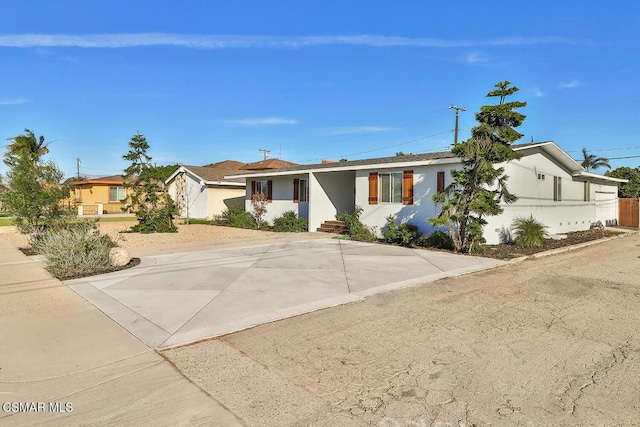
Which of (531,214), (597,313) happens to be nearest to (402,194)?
(531,214)

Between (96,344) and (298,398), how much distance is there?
2.57 metres

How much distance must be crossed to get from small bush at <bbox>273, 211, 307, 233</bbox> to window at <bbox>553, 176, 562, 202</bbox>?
11036 mm

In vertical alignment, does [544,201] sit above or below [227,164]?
below

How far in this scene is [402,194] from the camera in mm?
14508

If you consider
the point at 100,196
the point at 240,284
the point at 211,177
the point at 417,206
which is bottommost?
the point at 240,284

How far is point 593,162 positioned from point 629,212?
1209cm

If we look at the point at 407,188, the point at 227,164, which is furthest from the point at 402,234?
the point at 227,164

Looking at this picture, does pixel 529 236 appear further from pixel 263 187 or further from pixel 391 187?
pixel 263 187

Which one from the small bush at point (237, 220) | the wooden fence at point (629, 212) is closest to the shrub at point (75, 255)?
the small bush at point (237, 220)

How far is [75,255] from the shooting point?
8.20m

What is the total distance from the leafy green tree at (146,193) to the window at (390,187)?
31.1ft

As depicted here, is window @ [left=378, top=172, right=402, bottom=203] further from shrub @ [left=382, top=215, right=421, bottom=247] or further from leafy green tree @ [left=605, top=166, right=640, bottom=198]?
leafy green tree @ [left=605, top=166, right=640, bottom=198]

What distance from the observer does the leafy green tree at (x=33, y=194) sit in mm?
11312

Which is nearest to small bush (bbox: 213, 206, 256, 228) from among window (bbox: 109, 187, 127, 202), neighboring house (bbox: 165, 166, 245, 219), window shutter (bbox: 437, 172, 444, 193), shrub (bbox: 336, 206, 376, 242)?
neighboring house (bbox: 165, 166, 245, 219)
